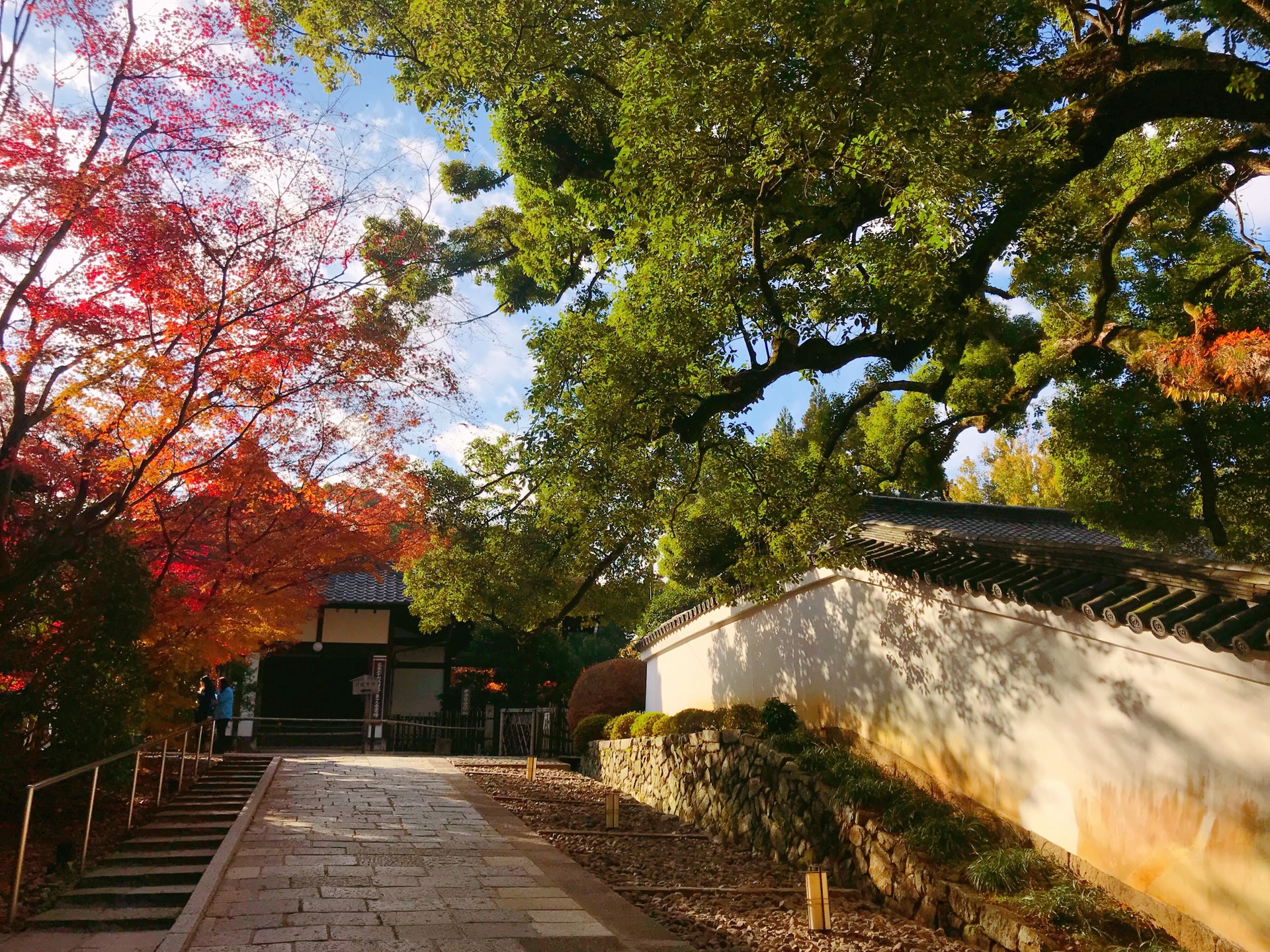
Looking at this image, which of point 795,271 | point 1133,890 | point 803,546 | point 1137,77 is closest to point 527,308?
point 795,271

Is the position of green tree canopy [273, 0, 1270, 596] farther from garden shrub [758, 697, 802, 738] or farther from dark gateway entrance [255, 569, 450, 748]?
dark gateway entrance [255, 569, 450, 748]

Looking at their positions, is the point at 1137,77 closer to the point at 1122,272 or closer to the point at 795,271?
the point at 795,271

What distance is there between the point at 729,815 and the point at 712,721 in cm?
304

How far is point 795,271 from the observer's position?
1104 cm

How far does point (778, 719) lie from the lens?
41.6 feet

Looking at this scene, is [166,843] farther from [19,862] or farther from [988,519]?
[988,519]

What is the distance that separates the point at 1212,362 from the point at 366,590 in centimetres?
2188

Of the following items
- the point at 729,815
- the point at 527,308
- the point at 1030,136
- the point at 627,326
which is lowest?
the point at 729,815

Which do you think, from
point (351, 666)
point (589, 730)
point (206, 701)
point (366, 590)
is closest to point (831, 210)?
point (589, 730)

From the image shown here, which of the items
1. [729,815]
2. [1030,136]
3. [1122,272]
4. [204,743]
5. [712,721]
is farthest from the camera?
[204,743]

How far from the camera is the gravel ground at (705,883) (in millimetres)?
7246

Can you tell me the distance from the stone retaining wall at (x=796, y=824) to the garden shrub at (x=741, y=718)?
62cm

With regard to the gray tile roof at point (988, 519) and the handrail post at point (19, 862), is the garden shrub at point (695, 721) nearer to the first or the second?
the gray tile roof at point (988, 519)

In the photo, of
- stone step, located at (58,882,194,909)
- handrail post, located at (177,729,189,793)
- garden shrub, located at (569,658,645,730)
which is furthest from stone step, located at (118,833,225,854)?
garden shrub, located at (569,658,645,730)
